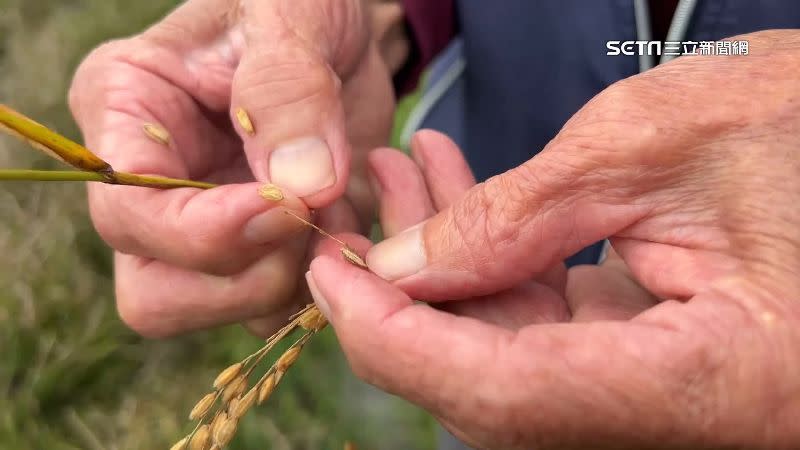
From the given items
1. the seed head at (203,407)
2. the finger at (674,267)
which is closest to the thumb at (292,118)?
the seed head at (203,407)

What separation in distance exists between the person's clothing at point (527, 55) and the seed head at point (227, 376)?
1.15 m

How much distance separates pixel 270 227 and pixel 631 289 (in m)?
0.65

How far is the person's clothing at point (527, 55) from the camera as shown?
4.90ft

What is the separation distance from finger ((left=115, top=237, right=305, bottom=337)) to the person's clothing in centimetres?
88

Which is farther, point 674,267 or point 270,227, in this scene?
point 270,227

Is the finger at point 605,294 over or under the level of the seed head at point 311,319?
under

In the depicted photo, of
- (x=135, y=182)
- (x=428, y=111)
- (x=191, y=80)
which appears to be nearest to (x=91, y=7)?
(x=428, y=111)

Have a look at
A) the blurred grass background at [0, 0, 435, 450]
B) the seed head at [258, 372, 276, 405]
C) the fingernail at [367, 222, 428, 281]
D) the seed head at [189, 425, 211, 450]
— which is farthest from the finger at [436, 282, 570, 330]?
the blurred grass background at [0, 0, 435, 450]

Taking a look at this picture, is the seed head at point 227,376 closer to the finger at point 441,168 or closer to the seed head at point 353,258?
the seed head at point 353,258

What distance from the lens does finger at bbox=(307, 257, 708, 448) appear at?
85 cm

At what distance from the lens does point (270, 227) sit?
1201 millimetres

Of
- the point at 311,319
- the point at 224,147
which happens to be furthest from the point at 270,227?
the point at 224,147

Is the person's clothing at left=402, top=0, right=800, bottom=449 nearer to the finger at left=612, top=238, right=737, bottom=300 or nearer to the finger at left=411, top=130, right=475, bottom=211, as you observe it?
the finger at left=411, top=130, right=475, bottom=211
